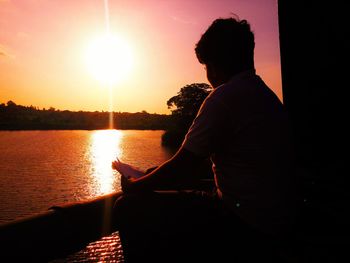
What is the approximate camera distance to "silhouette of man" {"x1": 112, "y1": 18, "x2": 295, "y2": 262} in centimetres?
196

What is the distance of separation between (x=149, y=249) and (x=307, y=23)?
521 cm

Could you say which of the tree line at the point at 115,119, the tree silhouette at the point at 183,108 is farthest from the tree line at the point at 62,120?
the tree silhouette at the point at 183,108

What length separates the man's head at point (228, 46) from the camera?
2162 mm

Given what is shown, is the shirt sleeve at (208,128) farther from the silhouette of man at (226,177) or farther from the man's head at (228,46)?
the man's head at (228,46)

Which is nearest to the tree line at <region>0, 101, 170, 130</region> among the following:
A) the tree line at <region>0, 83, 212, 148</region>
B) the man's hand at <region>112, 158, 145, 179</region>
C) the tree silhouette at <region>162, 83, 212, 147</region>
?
the tree line at <region>0, 83, 212, 148</region>

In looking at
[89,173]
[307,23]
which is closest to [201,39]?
[307,23]

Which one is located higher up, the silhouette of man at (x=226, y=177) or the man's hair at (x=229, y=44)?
the man's hair at (x=229, y=44)

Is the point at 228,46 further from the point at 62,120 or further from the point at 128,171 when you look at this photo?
the point at 62,120

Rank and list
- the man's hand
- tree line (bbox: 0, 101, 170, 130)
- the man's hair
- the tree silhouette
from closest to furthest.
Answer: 1. the man's hair
2. the man's hand
3. the tree silhouette
4. tree line (bbox: 0, 101, 170, 130)

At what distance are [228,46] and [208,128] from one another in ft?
2.09

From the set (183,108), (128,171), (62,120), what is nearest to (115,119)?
(62,120)

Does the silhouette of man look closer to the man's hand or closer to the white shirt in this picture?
the white shirt

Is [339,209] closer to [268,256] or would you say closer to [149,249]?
[268,256]

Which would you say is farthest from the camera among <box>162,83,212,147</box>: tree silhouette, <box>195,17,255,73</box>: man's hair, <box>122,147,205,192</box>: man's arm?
<box>162,83,212,147</box>: tree silhouette
